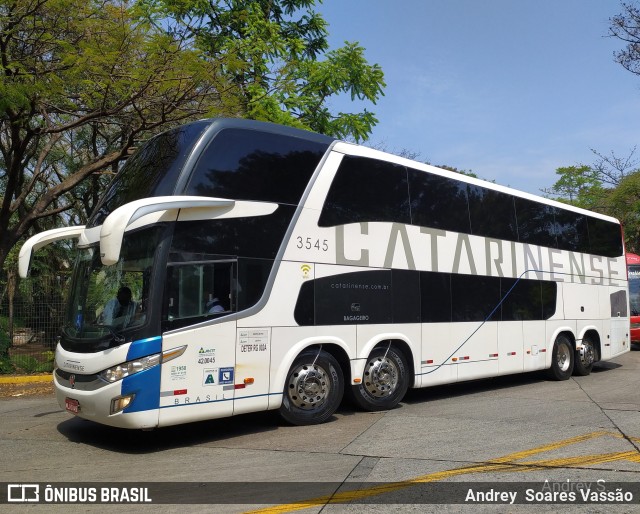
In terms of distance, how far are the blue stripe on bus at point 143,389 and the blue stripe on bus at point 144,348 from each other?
19 cm

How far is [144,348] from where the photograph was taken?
21.4ft

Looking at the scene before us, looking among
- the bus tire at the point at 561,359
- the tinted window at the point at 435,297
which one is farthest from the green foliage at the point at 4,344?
the bus tire at the point at 561,359

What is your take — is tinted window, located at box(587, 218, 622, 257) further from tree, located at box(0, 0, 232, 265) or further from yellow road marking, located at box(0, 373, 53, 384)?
yellow road marking, located at box(0, 373, 53, 384)

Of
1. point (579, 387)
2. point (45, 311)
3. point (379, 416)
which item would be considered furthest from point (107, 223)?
point (579, 387)

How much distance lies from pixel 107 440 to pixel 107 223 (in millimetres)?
3037

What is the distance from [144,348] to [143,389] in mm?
450

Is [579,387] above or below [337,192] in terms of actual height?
below

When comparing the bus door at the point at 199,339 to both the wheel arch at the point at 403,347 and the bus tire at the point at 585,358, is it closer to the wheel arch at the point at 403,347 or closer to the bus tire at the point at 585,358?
the wheel arch at the point at 403,347

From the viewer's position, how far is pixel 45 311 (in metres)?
14.1

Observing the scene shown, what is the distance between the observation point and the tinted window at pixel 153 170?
7.24 m

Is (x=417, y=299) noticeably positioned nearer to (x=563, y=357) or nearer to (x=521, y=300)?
(x=521, y=300)

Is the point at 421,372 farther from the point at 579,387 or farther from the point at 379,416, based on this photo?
the point at 579,387

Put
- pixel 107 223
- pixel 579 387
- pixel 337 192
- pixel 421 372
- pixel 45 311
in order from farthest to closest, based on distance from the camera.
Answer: pixel 45 311 → pixel 579 387 → pixel 421 372 → pixel 337 192 → pixel 107 223

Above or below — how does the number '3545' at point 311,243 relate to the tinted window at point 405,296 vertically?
above
